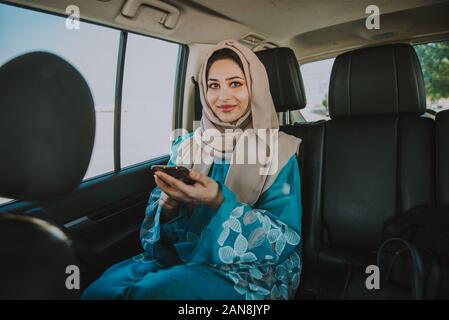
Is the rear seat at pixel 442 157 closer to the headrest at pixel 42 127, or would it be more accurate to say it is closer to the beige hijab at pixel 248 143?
the beige hijab at pixel 248 143

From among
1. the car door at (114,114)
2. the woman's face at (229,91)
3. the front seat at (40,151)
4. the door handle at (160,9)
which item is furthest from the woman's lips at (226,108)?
the front seat at (40,151)

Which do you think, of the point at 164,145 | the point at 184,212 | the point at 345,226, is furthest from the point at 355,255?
the point at 164,145

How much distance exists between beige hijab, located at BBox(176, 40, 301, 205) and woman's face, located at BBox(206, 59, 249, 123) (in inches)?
0.9

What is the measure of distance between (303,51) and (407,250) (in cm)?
217

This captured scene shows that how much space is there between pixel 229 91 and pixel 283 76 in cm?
49

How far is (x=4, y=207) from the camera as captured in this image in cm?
114

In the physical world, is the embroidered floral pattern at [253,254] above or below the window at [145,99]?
below

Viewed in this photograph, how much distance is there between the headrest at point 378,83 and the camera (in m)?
1.46

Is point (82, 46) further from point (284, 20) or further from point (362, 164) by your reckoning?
point (362, 164)

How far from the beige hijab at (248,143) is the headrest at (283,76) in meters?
0.37

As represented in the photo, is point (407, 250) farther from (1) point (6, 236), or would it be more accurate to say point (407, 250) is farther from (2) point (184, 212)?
(1) point (6, 236)

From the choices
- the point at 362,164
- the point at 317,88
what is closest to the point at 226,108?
the point at 362,164

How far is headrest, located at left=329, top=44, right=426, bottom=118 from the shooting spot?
4.78ft

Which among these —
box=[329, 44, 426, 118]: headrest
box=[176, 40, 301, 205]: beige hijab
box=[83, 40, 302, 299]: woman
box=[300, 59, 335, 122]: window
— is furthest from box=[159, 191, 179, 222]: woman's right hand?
box=[300, 59, 335, 122]: window
